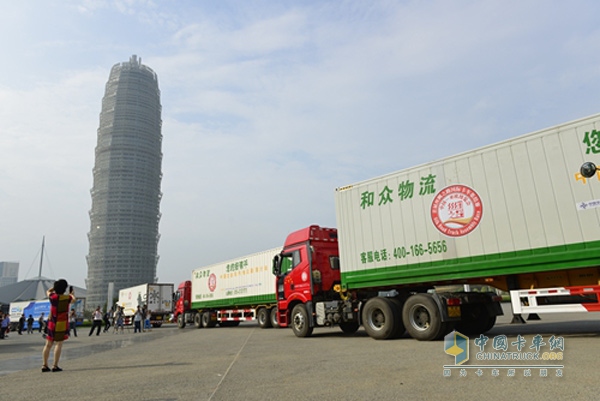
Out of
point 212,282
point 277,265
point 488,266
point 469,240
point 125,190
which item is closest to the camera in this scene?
point 488,266

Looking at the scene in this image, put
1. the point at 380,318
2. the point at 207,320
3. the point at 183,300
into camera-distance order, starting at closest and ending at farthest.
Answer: the point at 380,318 < the point at 207,320 < the point at 183,300

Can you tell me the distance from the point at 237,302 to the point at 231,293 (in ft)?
2.94

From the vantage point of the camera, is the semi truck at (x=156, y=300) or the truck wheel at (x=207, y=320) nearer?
the truck wheel at (x=207, y=320)

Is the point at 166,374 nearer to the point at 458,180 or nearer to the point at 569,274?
the point at 458,180

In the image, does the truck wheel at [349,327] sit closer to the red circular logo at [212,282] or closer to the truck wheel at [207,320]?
the red circular logo at [212,282]

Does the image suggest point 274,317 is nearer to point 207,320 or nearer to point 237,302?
point 237,302

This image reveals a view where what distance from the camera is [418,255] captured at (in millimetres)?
9734

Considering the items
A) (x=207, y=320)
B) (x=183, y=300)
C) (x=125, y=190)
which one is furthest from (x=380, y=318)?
(x=125, y=190)

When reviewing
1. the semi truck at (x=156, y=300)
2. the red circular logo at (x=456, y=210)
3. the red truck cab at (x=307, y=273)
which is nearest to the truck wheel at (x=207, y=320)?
the semi truck at (x=156, y=300)

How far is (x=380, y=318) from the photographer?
34.2 feet

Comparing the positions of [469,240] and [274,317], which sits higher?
[469,240]

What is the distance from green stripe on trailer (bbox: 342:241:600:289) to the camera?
759cm

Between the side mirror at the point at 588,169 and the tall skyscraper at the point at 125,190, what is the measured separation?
140829 millimetres

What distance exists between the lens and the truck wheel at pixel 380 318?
998 cm
